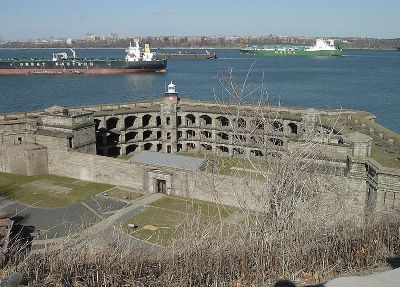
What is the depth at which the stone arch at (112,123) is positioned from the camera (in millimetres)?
51406

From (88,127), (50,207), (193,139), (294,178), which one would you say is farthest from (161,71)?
(294,178)

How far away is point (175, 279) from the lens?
38.9ft

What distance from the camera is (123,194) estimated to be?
3631cm

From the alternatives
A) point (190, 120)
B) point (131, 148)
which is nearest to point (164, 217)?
point (131, 148)

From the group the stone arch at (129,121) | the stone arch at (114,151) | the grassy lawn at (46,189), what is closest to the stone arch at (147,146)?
the stone arch at (129,121)

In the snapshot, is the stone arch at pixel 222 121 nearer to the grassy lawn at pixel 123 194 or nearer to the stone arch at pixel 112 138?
the stone arch at pixel 112 138

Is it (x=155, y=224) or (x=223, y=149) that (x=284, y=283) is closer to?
(x=155, y=224)

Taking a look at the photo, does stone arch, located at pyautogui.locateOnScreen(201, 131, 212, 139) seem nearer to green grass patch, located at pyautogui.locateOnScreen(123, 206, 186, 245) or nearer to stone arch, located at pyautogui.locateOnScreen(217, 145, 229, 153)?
stone arch, located at pyautogui.locateOnScreen(217, 145, 229, 153)

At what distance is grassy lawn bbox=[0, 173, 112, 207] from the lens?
35031 millimetres

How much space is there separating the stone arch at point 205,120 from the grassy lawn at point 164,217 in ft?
64.4

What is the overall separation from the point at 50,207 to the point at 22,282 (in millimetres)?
23433

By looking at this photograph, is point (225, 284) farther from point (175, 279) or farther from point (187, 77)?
point (187, 77)

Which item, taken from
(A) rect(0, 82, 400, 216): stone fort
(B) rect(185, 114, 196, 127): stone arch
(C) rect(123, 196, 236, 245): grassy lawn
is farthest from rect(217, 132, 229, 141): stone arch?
(C) rect(123, 196, 236, 245): grassy lawn

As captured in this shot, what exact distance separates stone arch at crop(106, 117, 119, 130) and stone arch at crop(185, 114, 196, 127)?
8.56 m
